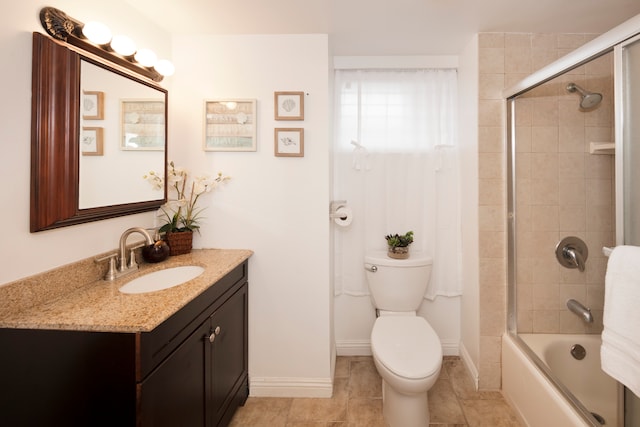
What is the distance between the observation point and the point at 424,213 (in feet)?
7.89

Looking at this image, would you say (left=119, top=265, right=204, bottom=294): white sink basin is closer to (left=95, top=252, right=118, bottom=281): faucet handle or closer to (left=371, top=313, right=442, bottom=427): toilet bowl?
(left=95, top=252, right=118, bottom=281): faucet handle

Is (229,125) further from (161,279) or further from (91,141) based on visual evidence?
(161,279)

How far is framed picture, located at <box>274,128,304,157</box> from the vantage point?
199cm

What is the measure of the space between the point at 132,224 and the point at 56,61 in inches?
32.4

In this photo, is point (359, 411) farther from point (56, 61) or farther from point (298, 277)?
point (56, 61)

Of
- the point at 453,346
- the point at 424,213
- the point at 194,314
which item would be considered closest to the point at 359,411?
the point at 453,346

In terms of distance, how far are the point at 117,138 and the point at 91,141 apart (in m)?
0.16

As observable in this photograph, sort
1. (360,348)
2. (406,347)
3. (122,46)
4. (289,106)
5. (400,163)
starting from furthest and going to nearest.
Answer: (360,348) < (400,163) < (289,106) < (406,347) < (122,46)

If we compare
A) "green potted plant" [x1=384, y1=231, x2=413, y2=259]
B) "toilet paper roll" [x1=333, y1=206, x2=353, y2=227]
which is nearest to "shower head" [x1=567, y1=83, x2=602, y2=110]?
"green potted plant" [x1=384, y1=231, x2=413, y2=259]

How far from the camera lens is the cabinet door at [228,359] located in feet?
5.02

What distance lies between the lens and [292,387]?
6.72ft

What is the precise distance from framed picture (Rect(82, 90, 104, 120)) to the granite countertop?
2.21 feet

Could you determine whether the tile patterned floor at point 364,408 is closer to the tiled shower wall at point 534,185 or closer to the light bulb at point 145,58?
the tiled shower wall at point 534,185

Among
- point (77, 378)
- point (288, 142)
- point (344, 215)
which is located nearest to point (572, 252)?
point (344, 215)
